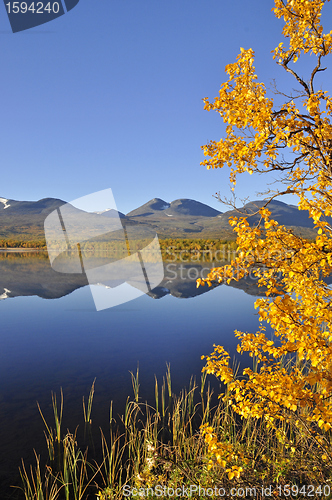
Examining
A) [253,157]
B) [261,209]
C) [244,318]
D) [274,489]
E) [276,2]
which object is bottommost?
[244,318]

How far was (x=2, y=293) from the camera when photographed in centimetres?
2523

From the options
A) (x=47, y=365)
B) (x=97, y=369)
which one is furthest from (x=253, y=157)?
(x=47, y=365)

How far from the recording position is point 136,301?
23.8 meters

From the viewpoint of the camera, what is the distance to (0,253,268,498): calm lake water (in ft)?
23.1

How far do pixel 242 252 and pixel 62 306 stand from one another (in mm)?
20121

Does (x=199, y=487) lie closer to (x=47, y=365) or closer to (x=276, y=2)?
(x=276, y=2)

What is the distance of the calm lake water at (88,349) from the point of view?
704cm

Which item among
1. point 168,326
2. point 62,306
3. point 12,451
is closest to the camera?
point 12,451

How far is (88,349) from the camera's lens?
477 inches

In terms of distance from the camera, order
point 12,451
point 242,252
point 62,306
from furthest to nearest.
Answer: point 62,306 → point 12,451 → point 242,252

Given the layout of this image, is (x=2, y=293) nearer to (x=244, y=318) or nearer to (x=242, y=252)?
(x=244, y=318)

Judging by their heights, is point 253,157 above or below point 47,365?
above

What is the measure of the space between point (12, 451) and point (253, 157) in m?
7.51

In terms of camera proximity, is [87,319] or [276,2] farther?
[87,319]
